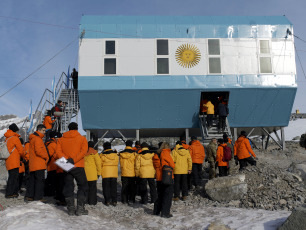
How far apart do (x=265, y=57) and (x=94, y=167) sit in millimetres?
11010

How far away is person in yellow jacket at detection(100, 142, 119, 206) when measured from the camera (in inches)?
336

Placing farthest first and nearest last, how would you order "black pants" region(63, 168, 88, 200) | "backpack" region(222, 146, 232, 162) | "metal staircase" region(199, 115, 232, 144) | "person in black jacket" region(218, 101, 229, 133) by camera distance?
1. "metal staircase" region(199, 115, 232, 144)
2. "person in black jacket" region(218, 101, 229, 133)
3. "backpack" region(222, 146, 232, 162)
4. "black pants" region(63, 168, 88, 200)

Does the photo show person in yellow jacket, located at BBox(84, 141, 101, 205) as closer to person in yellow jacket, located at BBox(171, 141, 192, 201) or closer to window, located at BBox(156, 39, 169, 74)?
person in yellow jacket, located at BBox(171, 141, 192, 201)

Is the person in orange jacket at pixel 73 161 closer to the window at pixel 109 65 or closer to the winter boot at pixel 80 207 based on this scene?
the winter boot at pixel 80 207

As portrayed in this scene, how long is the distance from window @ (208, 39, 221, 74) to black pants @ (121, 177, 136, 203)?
323 inches

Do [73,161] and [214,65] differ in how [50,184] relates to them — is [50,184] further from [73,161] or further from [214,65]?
[214,65]

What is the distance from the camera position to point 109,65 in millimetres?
14906

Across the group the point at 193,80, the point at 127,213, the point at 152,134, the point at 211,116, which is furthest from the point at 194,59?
the point at 127,213

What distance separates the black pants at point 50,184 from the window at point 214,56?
9.58 m

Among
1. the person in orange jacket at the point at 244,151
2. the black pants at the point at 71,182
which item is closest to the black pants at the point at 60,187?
the black pants at the point at 71,182

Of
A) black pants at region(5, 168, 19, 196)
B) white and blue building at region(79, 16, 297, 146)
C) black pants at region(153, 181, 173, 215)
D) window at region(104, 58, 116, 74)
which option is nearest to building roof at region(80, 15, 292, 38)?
white and blue building at region(79, 16, 297, 146)

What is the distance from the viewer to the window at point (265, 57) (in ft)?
50.4

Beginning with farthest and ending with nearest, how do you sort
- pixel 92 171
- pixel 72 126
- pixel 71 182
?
1. pixel 92 171
2. pixel 72 126
3. pixel 71 182

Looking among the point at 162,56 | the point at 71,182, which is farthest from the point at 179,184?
the point at 162,56
